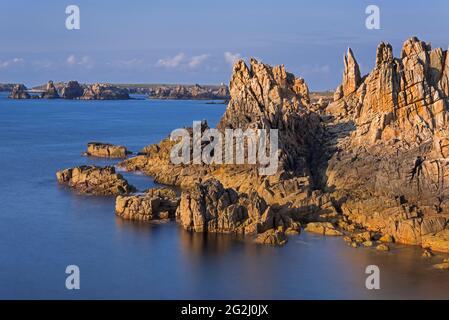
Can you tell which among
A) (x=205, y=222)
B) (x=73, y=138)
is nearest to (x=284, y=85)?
(x=205, y=222)

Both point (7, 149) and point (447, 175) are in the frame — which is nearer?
point (447, 175)

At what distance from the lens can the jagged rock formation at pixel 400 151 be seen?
40.0 metres

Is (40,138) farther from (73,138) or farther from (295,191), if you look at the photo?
(295,191)

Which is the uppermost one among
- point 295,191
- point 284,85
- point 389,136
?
point 284,85

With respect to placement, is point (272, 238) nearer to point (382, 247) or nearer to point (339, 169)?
point (382, 247)

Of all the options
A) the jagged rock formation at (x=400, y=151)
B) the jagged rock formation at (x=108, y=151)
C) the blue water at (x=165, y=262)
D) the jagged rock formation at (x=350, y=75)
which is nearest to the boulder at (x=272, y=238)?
the blue water at (x=165, y=262)

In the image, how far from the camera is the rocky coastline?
40.4 meters

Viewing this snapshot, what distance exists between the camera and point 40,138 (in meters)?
93.1

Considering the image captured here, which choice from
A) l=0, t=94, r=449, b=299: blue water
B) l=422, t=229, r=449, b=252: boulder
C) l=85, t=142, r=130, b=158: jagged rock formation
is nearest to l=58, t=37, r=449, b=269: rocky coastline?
l=422, t=229, r=449, b=252: boulder

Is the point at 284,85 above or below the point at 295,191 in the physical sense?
above

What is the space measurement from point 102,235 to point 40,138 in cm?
5526

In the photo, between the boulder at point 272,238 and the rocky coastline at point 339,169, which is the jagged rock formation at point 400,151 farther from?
the boulder at point 272,238

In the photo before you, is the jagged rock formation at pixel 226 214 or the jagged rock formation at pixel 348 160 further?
the jagged rock formation at pixel 348 160

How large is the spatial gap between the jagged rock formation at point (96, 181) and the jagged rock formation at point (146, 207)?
17.8 ft
